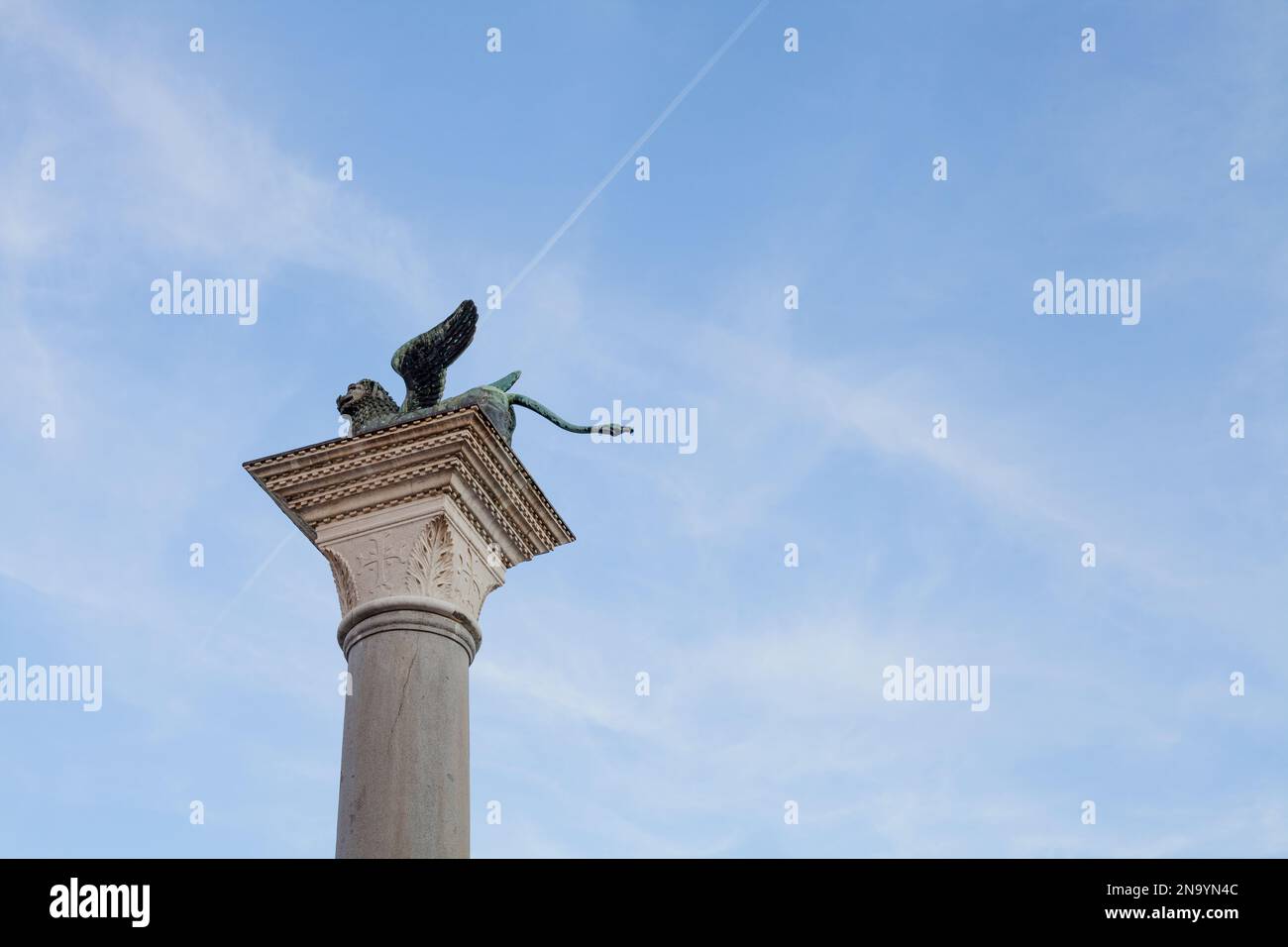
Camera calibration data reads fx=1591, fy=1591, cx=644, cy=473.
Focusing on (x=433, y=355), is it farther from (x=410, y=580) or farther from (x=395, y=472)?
(x=410, y=580)

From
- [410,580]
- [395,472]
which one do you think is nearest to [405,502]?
[395,472]

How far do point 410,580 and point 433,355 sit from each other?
2368mm

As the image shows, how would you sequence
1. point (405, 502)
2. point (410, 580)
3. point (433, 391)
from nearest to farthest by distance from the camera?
1. point (410, 580)
2. point (405, 502)
3. point (433, 391)

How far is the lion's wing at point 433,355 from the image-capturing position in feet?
44.5

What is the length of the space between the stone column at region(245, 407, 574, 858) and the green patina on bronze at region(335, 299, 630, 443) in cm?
54

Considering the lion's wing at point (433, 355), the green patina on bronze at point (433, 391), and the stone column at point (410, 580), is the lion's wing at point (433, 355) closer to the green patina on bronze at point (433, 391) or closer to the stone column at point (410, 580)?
the green patina on bronze at point (433, 391)

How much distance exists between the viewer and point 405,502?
497 inches

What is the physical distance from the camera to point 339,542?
1263 cm

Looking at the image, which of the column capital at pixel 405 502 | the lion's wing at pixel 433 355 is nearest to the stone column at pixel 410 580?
the column capital at pixel 405 502

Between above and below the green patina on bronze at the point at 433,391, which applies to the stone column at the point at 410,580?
below
